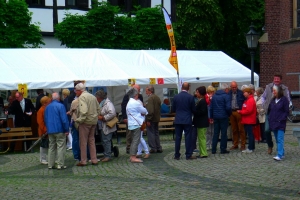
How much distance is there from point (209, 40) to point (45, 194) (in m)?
29.9

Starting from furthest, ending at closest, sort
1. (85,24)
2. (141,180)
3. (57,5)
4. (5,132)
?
1. (57,5)
2. (85,24)
3. (5,132)
4. (141,180)

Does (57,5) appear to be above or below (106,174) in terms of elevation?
above

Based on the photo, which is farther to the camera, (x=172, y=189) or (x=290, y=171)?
(x=290, y=171)

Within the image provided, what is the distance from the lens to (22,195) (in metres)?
9.99

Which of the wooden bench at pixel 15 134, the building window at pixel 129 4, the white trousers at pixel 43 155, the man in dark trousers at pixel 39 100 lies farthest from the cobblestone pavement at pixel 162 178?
the building window at pixel 129 4

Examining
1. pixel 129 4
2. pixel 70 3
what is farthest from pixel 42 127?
pixel 129 4

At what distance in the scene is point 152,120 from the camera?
52.6ft

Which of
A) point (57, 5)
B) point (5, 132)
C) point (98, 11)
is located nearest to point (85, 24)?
point (98, 11)

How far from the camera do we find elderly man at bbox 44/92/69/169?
43.9 feet

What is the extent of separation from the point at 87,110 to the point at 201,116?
105 inches

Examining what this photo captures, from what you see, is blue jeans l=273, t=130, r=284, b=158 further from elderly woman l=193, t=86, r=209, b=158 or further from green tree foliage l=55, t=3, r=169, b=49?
green tree foliage l=55, t=3, r=169, b=49

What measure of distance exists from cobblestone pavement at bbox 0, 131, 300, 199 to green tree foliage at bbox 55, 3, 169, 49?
451 inches

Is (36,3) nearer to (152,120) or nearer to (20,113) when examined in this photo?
(20,113)

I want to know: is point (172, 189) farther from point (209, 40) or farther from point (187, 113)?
point (209, 40)
